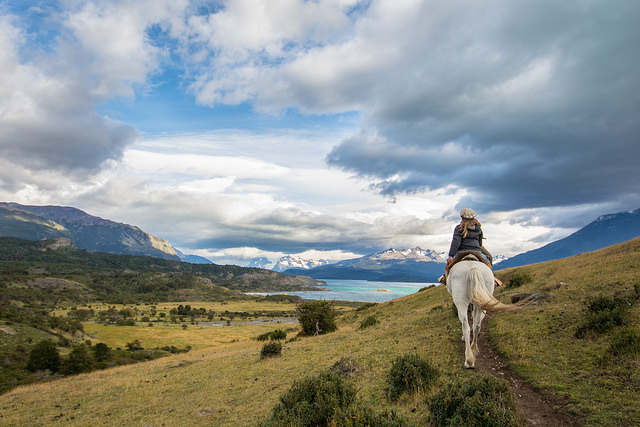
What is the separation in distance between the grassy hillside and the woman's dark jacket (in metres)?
3.36

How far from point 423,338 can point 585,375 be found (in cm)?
702

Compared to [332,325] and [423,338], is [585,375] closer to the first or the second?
[423,338]

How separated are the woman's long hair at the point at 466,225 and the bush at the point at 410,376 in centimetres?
432

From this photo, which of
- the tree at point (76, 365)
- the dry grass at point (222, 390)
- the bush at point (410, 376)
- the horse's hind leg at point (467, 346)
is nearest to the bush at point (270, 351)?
the dry grass at point (222, 390)

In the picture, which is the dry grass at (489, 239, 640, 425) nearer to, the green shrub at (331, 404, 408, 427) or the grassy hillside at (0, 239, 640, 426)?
the grassy hillside at (0, 239, 640, 426)

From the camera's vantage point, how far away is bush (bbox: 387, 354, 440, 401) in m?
8.23

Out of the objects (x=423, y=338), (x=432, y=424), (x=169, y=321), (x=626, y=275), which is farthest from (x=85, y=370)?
(x=169, y=321)

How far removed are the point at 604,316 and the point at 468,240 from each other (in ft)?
14.1

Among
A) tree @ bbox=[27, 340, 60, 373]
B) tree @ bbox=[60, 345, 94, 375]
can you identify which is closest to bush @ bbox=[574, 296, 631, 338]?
tree @ bbox=[60, 345, 94, 375]

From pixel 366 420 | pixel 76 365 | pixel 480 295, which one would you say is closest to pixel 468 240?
pixel 480 295

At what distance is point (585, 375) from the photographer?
7.45 metres

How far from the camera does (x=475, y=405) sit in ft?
17.9

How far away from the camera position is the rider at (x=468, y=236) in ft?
34.5

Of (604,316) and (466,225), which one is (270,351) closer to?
(466,225)
